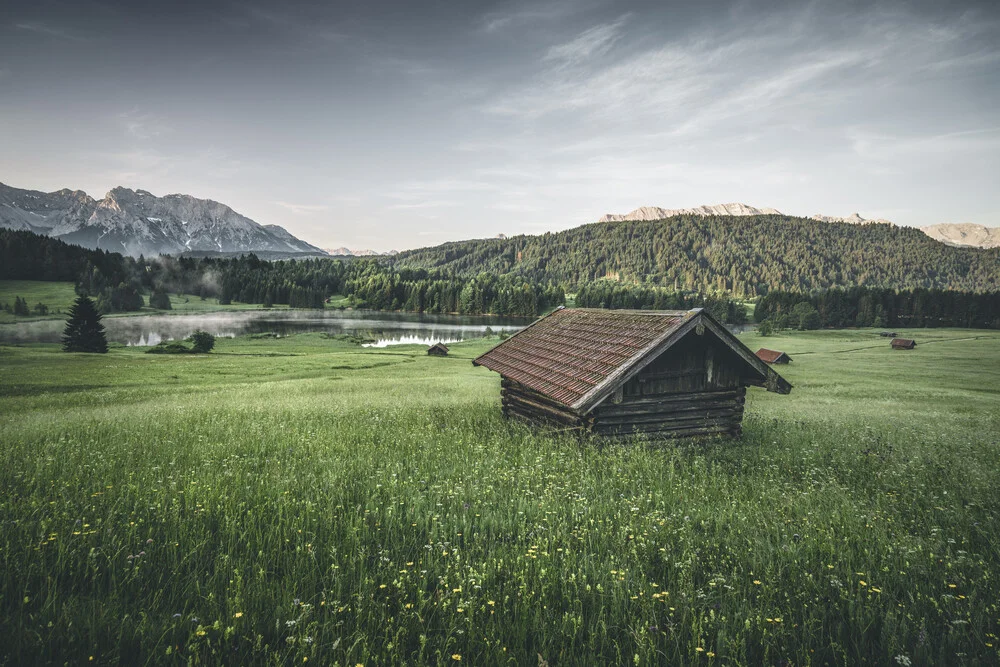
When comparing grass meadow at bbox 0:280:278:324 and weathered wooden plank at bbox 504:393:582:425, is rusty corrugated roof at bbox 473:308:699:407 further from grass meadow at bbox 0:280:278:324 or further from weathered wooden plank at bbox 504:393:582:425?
grass meadow at bbox 0:280:278:324

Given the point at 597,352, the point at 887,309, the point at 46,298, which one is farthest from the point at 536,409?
the point at 887,309

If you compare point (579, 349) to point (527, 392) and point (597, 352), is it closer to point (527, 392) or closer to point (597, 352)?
point (597, 352)

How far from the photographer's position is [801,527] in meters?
5.63

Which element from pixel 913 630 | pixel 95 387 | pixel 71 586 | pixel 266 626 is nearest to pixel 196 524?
pixel 71 586

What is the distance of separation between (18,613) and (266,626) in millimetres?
1605

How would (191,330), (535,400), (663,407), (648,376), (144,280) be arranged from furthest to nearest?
(144,280) → (191,330) → (535,400) → (663,407) → (648,376)

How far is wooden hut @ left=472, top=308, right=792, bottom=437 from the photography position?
34.1ft

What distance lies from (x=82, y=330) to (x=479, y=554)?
73372 mm

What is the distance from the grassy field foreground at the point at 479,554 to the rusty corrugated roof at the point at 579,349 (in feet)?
5.71

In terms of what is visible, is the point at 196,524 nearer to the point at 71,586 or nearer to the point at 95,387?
the point at 71,586

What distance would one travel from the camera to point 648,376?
11344mm

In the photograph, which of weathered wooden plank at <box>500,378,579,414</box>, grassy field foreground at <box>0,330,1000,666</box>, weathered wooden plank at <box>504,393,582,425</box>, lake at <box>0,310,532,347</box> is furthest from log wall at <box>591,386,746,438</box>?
lake at <box>0,310,532,347</box>

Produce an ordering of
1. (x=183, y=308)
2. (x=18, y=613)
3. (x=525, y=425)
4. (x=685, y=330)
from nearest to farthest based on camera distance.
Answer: (x=18, y=613) → (x=685, y=330) → (x=525, y=425) → (x=183, y=308)

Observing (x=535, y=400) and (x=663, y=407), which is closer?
(x=663, y=407)
